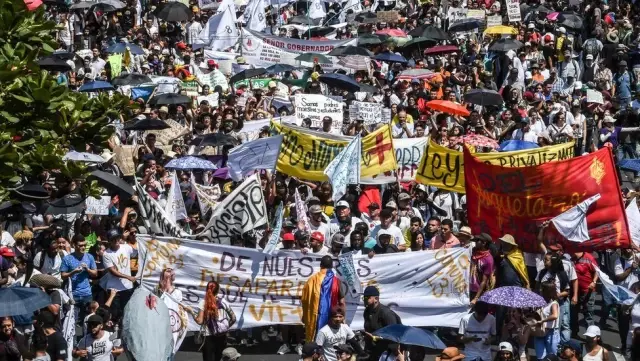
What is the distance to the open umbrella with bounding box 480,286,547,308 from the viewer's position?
15.4 meters

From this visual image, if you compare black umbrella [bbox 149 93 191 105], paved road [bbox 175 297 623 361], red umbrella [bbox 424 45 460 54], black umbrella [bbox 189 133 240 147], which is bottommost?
paved road [bbox 175 297 623 361]

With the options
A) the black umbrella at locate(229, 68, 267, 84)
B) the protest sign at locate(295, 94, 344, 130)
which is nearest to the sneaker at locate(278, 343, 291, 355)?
the protest sign at locate(295, 94, 344, 130)

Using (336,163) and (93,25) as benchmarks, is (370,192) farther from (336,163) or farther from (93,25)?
(93,25)

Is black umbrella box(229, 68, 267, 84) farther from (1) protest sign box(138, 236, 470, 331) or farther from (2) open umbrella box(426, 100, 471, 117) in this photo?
(1) protest sign box(138, 236, 470, 331)

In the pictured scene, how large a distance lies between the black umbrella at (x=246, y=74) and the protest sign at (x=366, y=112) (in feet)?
14.5

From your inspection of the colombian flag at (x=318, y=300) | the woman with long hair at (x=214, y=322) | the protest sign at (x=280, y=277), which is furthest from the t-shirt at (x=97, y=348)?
the protest sign at (x=280, y=277)

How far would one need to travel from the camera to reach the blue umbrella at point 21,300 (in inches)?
587

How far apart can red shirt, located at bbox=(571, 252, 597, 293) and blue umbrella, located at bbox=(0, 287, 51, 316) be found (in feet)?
18.9

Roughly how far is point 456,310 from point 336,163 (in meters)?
3.00

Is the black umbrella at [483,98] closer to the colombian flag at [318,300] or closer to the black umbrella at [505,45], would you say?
the black umbrella at [505,45]

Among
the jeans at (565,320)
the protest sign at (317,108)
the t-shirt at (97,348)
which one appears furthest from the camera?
the protest sign at (317,108)

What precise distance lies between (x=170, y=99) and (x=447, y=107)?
428cm

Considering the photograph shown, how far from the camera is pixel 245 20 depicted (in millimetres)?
33938

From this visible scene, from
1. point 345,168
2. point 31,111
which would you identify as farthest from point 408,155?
point 31,111
